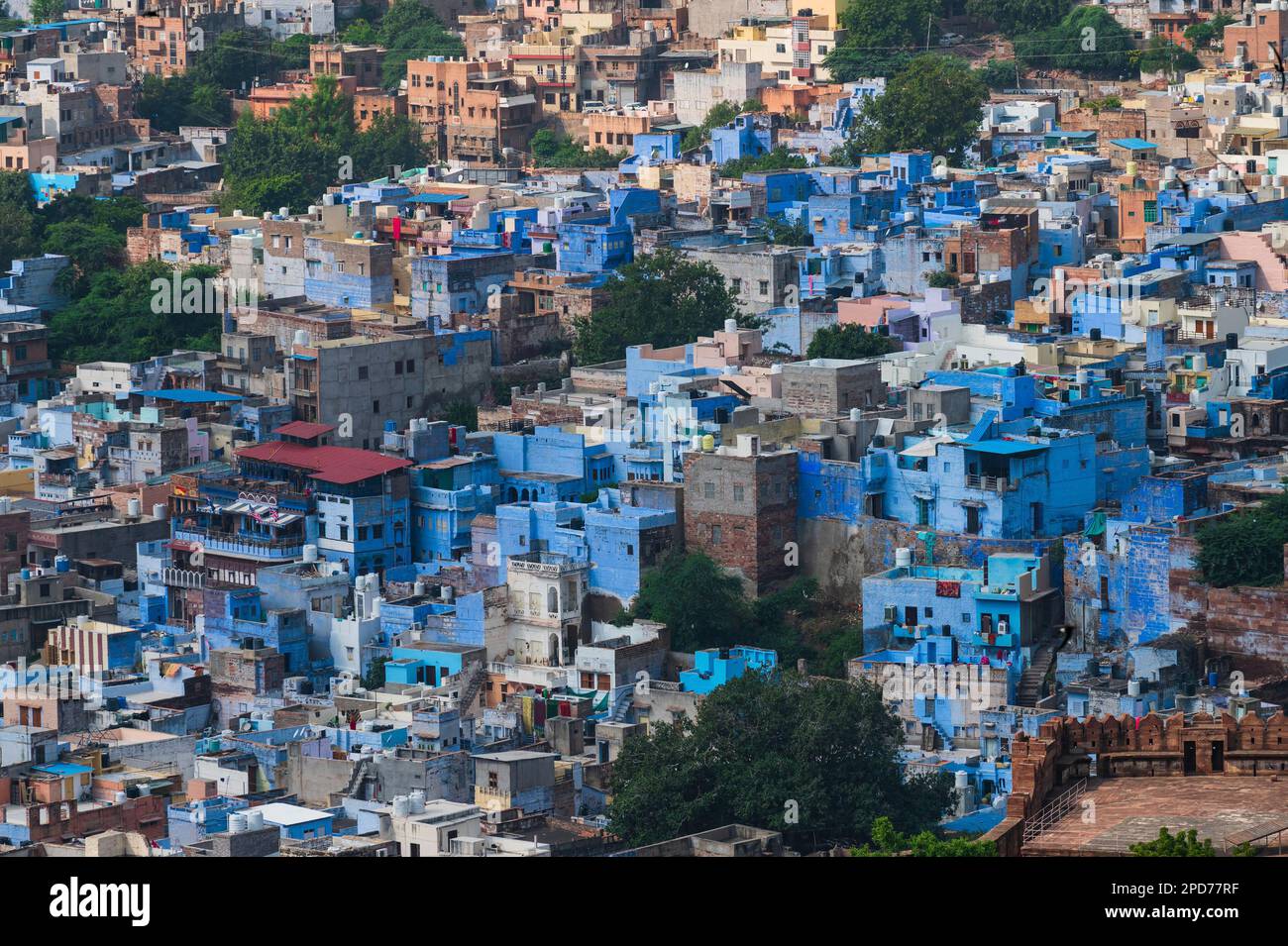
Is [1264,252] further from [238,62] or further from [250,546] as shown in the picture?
[238,62]

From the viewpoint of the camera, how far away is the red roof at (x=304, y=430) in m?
34.9

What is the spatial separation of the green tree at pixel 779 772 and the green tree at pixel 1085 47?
1346 inches

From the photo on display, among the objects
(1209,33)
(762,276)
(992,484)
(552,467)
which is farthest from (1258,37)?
(992,484)

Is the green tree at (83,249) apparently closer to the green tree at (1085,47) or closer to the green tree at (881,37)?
the green tree at (881,37)

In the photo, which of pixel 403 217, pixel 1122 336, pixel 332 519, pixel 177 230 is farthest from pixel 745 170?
pixel 332 519

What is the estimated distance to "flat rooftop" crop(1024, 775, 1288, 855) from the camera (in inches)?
541

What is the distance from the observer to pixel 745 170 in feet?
163

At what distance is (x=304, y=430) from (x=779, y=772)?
38.0 feet

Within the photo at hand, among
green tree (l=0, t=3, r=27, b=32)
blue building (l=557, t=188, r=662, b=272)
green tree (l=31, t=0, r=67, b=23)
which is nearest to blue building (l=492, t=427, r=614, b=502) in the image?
blue building (l=557, t=188, r=662, b=272)

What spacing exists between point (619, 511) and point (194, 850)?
30.0 feet

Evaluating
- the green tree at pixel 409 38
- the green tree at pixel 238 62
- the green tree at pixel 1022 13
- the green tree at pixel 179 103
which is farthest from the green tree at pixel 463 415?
the green tree at pixel 238 62

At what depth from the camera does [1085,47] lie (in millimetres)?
58500

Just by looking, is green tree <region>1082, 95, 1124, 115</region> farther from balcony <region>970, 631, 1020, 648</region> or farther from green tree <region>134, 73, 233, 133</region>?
balcony <region>970, 631, 1020, 648</region>

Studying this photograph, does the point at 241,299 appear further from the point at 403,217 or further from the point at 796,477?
the point at 796,477
